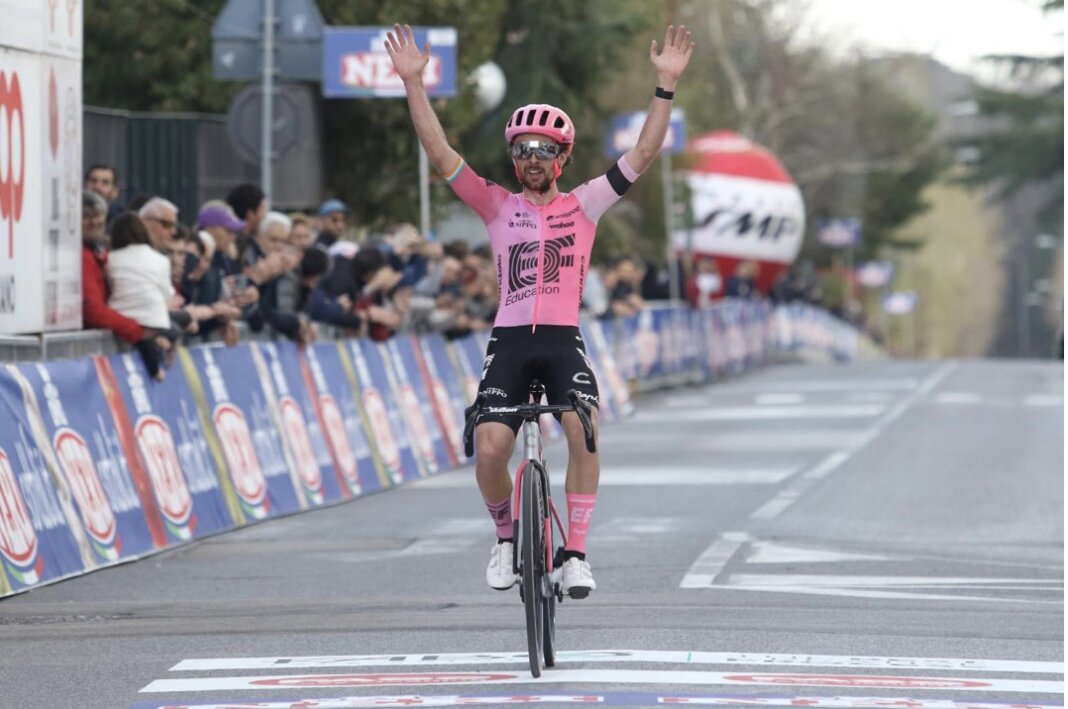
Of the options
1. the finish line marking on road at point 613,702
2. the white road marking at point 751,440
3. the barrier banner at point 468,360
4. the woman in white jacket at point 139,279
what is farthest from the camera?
the white road marking at point 751,440

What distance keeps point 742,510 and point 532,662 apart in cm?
765

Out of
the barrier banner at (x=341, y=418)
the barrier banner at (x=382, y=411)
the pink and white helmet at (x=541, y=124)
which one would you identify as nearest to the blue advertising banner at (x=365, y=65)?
the barrier banner at (x=382, y=411)

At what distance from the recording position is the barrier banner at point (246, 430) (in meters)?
16.0

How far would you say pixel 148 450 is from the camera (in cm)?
1445

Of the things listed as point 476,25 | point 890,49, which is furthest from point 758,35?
point 476,25

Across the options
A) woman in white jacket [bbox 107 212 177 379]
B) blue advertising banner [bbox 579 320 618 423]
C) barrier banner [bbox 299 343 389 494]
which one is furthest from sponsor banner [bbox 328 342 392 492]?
blue advertising banner [bbox 579 320 618 423]

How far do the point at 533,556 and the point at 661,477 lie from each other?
34.7 ft

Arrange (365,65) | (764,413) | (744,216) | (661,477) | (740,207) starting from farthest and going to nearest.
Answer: (744,216), (740,207), (764,413), (365,65), (661,477)

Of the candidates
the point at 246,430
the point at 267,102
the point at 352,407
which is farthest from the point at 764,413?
the point at 246,430

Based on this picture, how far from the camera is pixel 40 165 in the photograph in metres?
14.2

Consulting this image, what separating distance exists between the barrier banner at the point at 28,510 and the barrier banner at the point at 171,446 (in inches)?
44.7

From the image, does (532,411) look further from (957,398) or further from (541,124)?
(957,398)

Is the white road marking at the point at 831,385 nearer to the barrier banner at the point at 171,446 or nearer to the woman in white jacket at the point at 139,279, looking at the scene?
the barrier banner at the point at 171,446

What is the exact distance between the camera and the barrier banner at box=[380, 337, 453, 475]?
20.7m
